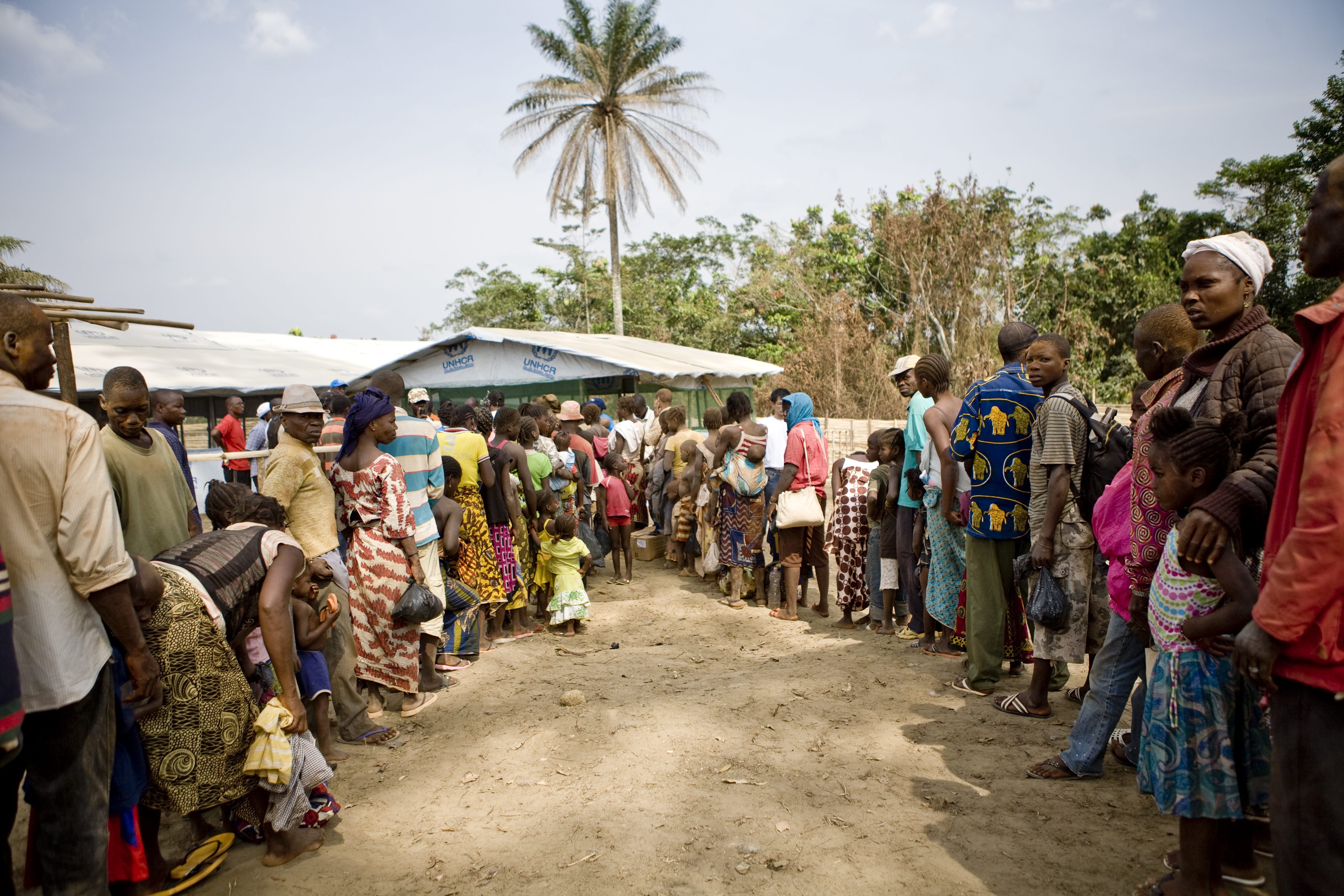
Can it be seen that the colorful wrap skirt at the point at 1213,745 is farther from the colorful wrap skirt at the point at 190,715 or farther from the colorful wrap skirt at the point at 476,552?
the colorful wrap skirt at the point at 476,552

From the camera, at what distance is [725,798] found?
11.9ft

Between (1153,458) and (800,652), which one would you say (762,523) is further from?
(1153,458)

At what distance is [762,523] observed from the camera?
7434 mm

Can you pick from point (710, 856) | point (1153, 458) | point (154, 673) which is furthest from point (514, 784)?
point (1153, 458)

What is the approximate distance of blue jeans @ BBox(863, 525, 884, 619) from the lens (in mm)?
6441

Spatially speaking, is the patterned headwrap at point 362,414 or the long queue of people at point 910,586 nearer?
the long queue of people at point 910,586

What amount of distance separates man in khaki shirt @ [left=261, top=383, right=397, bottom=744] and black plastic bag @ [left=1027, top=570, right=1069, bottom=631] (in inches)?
140

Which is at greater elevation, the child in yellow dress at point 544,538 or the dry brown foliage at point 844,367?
the dry brown foliage at point 844,367

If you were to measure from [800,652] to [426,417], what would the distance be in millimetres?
4064

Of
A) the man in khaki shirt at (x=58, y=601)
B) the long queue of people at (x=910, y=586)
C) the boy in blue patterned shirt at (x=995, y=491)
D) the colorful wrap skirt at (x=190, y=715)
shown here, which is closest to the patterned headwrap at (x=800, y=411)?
the long queue of people at (x=910, y=586)

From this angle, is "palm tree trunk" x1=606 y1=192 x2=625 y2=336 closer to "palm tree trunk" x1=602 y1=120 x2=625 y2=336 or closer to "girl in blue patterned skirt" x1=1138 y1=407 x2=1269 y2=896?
"palm tree trunk" x1=602 y1=120 x2=625 y2=336

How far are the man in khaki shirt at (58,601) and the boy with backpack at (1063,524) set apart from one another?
12.8ft

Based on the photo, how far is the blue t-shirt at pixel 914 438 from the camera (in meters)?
5.63

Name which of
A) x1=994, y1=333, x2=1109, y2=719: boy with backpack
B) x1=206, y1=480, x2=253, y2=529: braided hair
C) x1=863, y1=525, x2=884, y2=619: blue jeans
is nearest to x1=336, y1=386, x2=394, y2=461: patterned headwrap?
x1=206, y1=480, x2=253, y2=529: braided hair
